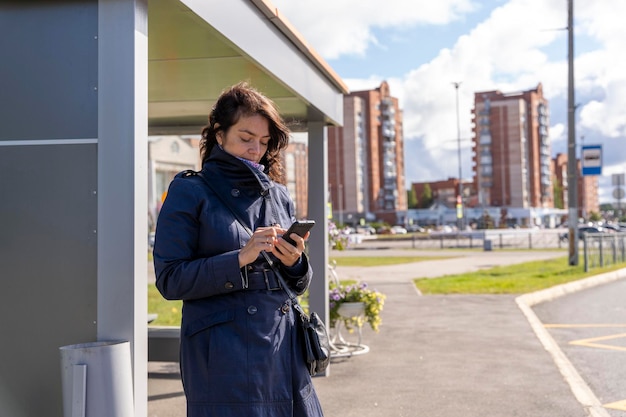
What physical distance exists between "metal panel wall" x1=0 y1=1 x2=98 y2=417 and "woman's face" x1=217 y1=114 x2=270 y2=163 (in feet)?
2.97

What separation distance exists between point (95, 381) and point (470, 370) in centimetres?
536

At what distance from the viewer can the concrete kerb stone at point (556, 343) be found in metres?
6.29

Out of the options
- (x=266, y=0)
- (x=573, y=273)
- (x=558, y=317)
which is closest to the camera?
(x=266, y=0)

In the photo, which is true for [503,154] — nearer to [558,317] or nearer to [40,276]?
[558,317]

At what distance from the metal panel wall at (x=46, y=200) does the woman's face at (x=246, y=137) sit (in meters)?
0.90

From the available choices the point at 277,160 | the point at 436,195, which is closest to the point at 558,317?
the point at 277,160

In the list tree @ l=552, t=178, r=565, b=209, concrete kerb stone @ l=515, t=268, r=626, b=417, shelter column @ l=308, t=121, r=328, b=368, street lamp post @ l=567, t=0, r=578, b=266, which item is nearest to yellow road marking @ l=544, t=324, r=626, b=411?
concrete kerb stone @ l=515, t=268, r=626, b=417

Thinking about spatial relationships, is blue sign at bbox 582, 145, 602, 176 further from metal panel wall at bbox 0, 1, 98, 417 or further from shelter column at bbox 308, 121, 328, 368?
metal panel wall at bbox 0, 1, 98, 417

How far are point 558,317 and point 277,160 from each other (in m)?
10.9

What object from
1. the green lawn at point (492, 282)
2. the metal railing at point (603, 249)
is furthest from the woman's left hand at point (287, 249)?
the metal railing at point (603, 249)

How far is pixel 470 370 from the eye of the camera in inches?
300

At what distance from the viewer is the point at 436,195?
6275 inches

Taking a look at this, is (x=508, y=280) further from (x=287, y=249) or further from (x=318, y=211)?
(x=287, y=249)

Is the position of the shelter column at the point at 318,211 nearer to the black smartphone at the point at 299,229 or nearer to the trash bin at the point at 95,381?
the trash bin at the point at 95,381
